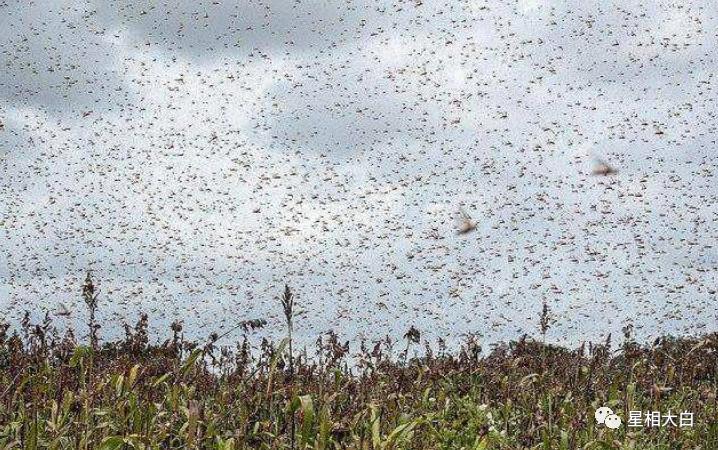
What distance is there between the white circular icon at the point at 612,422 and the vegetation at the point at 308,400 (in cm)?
9

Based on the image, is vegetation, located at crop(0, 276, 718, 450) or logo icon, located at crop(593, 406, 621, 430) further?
logo icon, located at crop(593, 406, 621, 430)

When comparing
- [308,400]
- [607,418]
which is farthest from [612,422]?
[308,400]

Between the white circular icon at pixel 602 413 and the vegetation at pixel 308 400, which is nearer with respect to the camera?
the vegetation at pixel 308 400

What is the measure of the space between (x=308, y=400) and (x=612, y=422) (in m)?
3.51

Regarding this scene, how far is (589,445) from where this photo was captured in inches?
242

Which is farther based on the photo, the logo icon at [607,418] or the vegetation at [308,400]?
the logo icon at [607,418]

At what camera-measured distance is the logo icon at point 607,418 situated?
7082 millimetres

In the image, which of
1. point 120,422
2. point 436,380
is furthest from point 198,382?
point 436,380

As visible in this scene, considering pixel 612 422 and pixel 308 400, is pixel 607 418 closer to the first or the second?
pixel 612 422

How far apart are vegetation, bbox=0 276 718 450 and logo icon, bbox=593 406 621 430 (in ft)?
0.29

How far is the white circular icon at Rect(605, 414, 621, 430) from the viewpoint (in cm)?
707

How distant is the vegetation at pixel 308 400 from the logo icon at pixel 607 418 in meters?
0.09

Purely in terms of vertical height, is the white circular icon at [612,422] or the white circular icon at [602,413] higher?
the white circular icon at [602,413]

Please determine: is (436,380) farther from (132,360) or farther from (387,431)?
(132,360)
